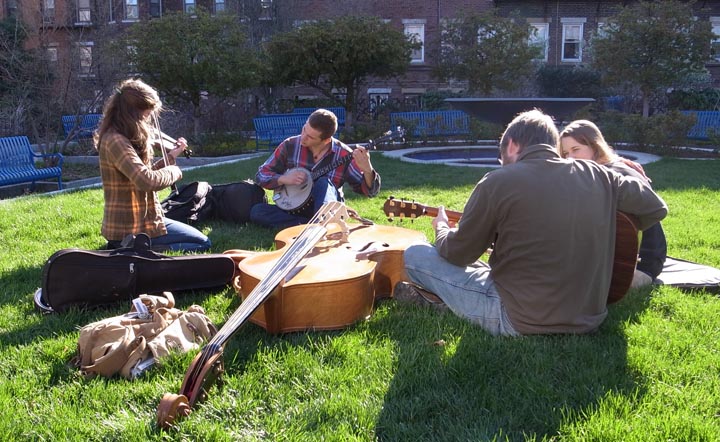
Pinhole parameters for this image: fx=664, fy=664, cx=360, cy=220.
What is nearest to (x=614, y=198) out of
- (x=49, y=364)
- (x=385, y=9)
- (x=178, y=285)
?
(x=178, y=285)

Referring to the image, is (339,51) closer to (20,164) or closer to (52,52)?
(52,52)

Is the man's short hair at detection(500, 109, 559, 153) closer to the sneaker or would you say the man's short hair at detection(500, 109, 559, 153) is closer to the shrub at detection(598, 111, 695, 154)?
the sneaker

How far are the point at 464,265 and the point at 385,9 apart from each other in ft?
82.4

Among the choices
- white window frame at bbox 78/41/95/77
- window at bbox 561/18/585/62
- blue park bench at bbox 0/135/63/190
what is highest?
window at bbox 561/18/585/62

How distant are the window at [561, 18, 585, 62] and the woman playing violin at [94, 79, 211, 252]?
2534cm

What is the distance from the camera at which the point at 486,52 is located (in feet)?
69.1

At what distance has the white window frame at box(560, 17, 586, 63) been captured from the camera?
27344mm

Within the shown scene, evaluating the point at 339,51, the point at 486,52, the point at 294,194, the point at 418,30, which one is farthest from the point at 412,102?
the point at 294,194

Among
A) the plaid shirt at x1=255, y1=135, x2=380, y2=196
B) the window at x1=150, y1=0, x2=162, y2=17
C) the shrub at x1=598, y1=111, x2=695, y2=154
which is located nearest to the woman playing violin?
the plaid shirt at x1=255, y1=135, x2=380, y2=196

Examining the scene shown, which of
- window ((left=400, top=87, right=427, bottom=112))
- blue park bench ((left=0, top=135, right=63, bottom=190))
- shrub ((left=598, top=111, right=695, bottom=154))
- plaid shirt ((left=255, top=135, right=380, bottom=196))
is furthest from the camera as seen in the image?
window ((left=400, top=87, right=427, bottom=112))

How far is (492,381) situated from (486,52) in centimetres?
1925

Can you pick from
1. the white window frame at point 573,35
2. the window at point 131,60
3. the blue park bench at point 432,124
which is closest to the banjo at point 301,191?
the blue park bench at point 432,124

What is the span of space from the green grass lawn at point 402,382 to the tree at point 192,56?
12837 mm

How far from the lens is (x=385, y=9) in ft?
89.0
